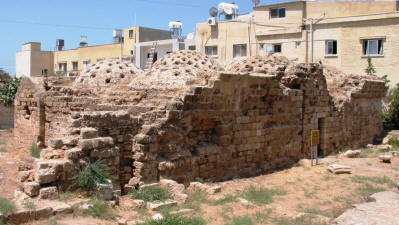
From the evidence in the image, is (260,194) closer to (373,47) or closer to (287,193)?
(287,193)

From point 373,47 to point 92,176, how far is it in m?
19.3

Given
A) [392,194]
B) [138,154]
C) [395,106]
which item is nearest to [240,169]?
[138,154]

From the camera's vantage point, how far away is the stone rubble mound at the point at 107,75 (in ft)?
40.7

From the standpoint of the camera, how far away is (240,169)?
10289mm

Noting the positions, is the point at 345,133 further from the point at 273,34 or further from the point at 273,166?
the point at 273,34

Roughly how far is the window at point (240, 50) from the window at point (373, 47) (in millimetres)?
7147

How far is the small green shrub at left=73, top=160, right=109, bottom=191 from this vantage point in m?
6.63

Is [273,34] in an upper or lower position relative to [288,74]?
upper

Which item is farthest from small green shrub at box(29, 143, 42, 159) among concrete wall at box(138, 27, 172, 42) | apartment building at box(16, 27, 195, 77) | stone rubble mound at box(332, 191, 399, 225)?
concrete wall at box(138, 27, 172, 42)

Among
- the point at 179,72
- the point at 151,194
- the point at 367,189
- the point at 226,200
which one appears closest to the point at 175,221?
the point at 151,194

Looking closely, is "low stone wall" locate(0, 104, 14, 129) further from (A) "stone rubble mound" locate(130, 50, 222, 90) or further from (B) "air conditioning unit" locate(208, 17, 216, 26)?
(B) "air conditioning unit" locate(208, 17, 216, 26)

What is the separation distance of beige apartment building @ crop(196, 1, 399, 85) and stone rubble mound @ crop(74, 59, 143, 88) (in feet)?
43.1

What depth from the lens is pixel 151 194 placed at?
7.33 meters

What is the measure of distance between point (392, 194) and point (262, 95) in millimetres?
4730
